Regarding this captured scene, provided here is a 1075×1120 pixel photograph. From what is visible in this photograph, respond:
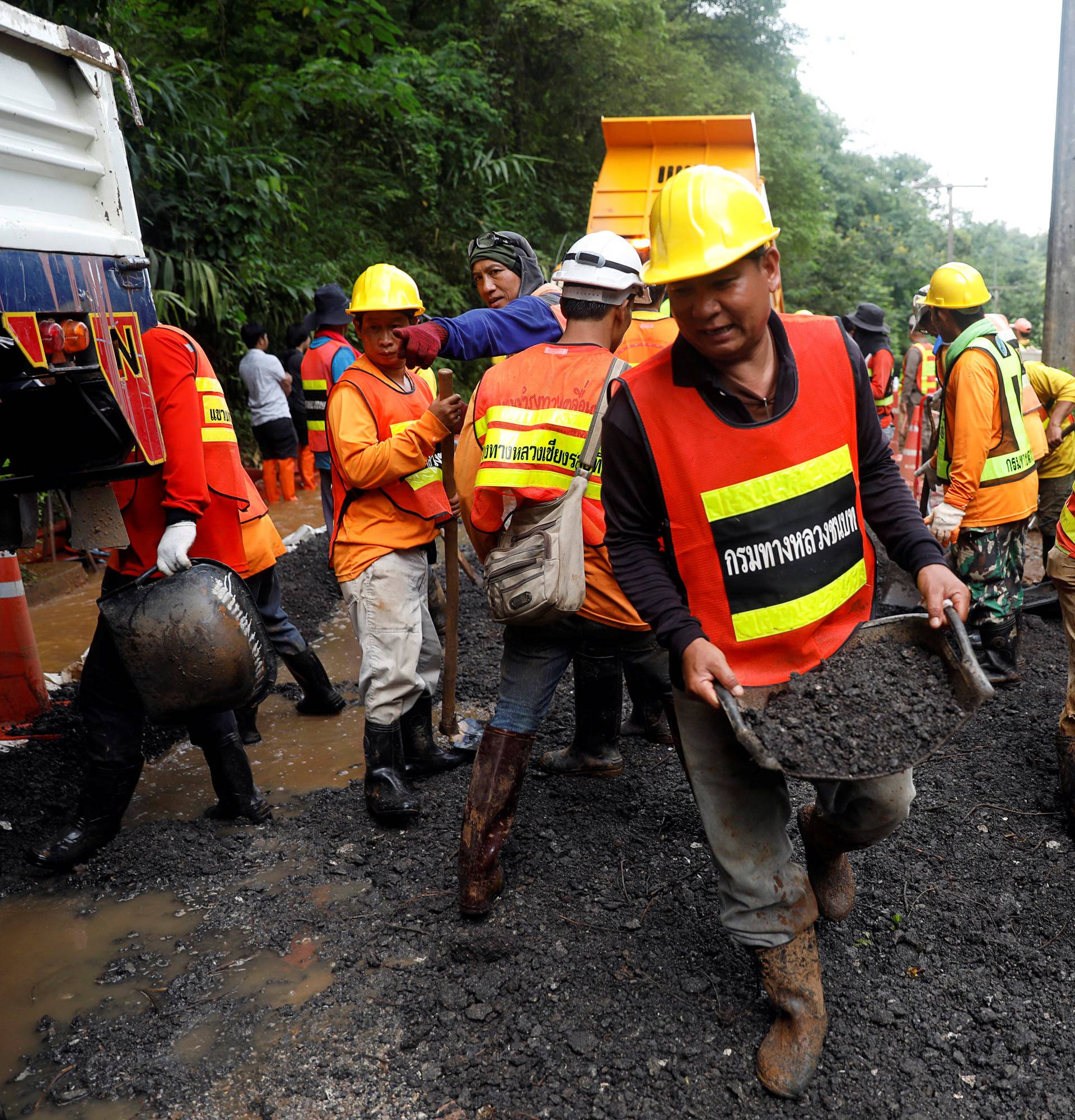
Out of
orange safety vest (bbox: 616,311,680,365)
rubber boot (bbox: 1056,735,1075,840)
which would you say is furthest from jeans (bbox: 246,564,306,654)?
rubber boot (bbox: 1056,735,1075,840)

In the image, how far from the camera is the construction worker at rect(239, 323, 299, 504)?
9.28m

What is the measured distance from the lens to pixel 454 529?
12.2 ft

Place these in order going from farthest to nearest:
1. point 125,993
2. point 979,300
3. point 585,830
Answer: point 979,300 < point 585,830 < point 125,993

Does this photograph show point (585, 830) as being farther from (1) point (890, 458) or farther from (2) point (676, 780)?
(1) point (890, 458)

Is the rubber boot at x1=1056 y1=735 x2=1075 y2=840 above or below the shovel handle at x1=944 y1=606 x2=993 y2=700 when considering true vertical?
below

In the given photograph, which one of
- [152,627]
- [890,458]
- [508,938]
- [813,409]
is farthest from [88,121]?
[508,938]

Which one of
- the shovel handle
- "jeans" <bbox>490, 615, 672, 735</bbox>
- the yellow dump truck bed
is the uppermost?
the yellow dump truck bed

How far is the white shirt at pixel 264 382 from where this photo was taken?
9.26m

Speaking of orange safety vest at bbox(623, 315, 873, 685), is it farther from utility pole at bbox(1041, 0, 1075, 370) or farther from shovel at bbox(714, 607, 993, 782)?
utility pole at bbox(1041, 0, 1075, 370)

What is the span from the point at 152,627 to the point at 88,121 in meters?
1.57

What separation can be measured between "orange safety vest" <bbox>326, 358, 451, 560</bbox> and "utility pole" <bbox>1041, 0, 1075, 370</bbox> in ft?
17.5

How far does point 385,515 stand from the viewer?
3652 millimetres

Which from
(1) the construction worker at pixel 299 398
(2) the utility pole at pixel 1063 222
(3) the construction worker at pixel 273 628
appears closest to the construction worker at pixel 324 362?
(3) the construction worker at pixel 273 628

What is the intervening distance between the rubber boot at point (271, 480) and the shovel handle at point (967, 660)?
881 cm
